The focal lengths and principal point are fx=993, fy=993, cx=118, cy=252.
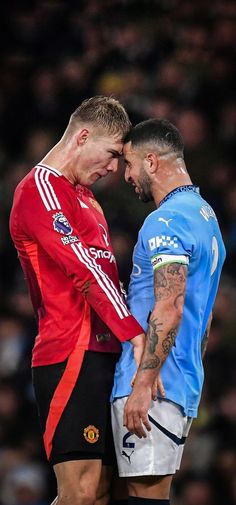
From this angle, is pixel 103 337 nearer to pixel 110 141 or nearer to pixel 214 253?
pixel 214 253

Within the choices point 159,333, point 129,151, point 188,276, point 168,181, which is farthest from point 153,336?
point 129,151

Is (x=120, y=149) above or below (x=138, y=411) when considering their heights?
above

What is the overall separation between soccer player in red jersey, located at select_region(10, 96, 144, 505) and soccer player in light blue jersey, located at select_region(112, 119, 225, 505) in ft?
0.37

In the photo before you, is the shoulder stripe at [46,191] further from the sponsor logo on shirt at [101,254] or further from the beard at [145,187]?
the beard at [145,187]

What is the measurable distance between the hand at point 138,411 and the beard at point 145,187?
889 millimetres

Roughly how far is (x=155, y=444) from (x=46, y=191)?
114 cm

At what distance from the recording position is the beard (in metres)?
4.29

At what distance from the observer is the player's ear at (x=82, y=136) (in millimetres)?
4391

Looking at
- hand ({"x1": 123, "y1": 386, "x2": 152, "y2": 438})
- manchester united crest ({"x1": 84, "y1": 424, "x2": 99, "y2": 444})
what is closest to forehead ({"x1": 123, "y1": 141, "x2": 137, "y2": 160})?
hand ({"x1": 123, "y1": 386, "x2": 152, "y2": 438})

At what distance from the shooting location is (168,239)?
13.0 feet

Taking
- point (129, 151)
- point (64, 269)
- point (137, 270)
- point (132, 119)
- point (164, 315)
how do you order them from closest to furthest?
point (164, 315) → point (64, 269) → point (137, 270) → point (129, 151) → point (132, 119)

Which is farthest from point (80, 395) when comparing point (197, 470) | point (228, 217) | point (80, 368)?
point (228, 217)

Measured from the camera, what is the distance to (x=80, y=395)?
418cm

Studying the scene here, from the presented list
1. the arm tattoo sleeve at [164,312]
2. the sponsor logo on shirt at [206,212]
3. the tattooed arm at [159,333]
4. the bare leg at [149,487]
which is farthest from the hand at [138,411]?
the sponsor logo on shirt at [206,212]
